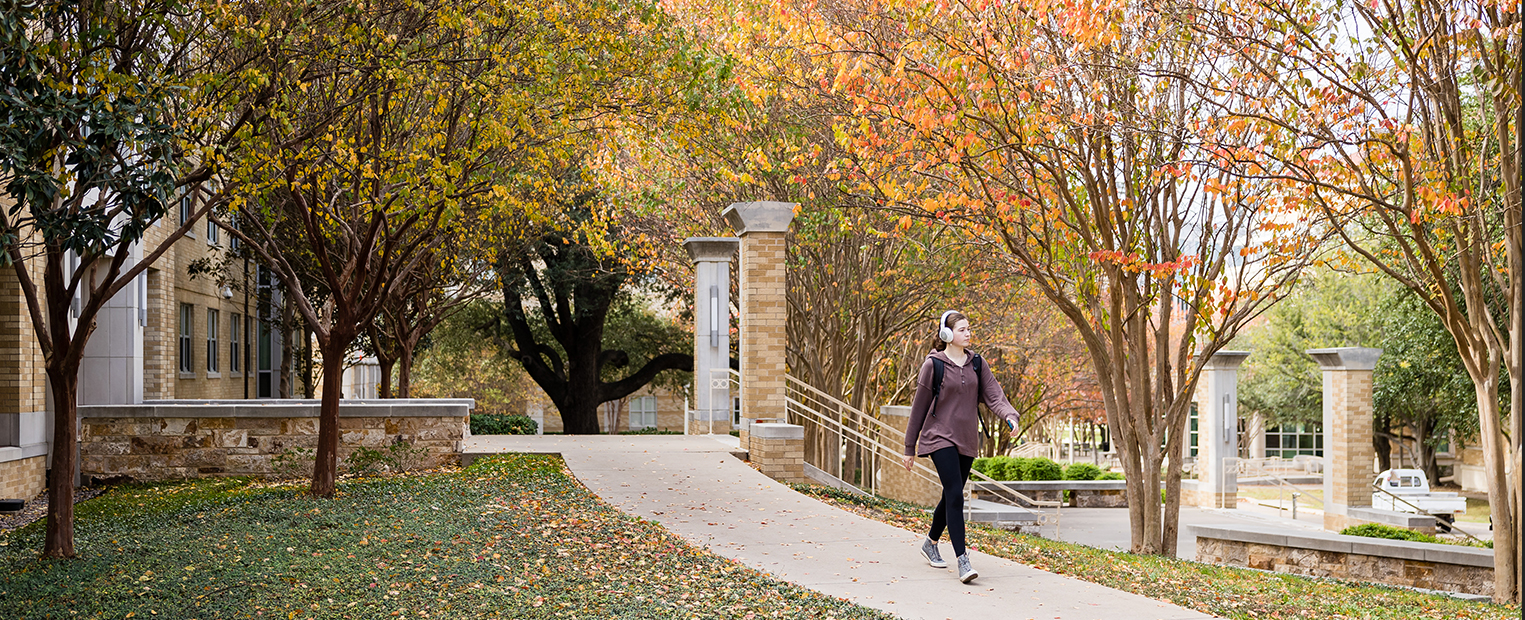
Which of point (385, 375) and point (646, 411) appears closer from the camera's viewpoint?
point (385, 375)

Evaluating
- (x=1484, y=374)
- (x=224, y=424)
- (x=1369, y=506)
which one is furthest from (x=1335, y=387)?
(x=224, y=424)

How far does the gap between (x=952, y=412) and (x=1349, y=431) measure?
56.9 ft

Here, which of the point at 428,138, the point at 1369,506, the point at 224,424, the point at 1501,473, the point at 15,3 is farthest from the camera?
→ the point at 1369,506

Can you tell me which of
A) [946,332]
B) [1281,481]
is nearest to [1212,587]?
[946,332]

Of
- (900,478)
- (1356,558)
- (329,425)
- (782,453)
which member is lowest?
(1356,558)

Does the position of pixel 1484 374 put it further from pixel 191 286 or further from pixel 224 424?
A: pixel 191 286

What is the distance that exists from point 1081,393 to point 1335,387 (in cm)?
1271

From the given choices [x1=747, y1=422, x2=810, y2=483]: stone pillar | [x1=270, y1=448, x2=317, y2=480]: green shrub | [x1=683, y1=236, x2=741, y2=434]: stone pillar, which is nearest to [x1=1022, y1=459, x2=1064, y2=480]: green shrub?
[x1=683, y1=236, x2=741, y2=434]: stone pillar

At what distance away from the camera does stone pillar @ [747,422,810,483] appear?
13.0 meters

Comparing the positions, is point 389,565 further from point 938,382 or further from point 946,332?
point 946,332

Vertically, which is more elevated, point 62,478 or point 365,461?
point 62,478

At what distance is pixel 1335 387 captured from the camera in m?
21.9

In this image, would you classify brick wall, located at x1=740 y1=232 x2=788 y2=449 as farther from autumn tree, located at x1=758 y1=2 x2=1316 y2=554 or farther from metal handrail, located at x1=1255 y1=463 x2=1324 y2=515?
metal handrail, located at x1=1255 y1=463 x2=1324 y2=515

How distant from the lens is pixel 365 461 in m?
13.7
